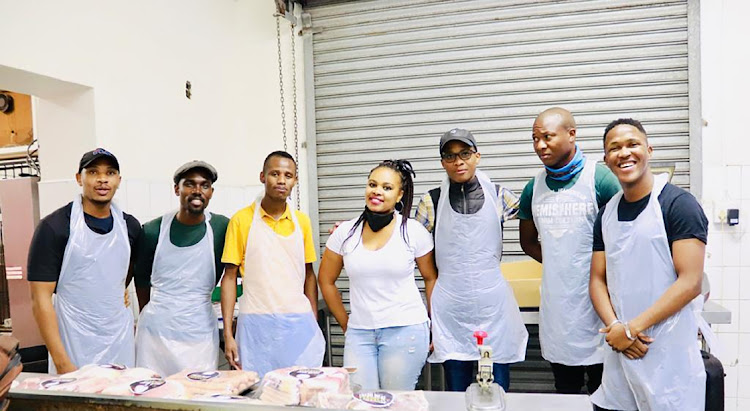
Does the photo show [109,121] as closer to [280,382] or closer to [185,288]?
[185,288]

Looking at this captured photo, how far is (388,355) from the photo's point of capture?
7.34ft

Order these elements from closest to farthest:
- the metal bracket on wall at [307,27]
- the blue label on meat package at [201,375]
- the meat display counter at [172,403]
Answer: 1. the meat display counter at [172,403]
2. the blue label on meat package at [201,375]
3. the metal bracket on wall at [307,27]

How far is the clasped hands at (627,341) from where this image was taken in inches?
76.3

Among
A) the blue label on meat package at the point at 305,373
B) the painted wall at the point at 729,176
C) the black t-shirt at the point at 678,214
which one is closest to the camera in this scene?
the blue label on meat package at the point at 305,373

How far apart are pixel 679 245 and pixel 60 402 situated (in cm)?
208

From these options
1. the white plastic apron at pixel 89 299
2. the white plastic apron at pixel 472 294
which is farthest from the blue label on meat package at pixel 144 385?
the white plastic apron at pixel 472 294

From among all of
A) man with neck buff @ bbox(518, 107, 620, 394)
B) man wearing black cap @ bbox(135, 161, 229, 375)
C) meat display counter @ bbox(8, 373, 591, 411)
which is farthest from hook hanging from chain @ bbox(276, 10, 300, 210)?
meat display counter @ bbox(8, 373, 591, 411)

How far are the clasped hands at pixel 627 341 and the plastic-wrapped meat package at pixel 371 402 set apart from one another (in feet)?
3.01

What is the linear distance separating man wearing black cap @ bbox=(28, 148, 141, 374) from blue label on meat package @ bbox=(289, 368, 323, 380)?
4.01ft

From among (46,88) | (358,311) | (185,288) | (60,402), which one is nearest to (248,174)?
(46,88)

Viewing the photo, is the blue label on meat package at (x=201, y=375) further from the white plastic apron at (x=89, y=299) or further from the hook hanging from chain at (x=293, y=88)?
the hook hanging from chain at (x=293, y=88)

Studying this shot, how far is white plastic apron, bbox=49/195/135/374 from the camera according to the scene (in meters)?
2.29

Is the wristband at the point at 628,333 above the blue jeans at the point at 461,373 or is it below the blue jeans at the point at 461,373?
above

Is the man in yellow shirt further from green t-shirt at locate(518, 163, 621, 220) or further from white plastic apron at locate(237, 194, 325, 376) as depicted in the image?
green t-shirt at locate(518, 163, 621, 220)
